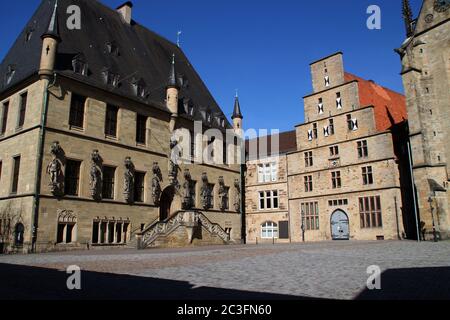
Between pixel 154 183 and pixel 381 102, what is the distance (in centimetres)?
2104

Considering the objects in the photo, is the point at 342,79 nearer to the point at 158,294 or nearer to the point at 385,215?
the point at 385,215

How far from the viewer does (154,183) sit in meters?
25.4

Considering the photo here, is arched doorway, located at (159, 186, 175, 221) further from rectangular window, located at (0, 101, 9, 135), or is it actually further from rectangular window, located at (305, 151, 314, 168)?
rectangular window, located at (305, 151, 314, 168)

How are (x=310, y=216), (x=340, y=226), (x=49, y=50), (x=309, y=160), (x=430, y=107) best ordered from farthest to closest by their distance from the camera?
(x=309, y=160) → (x=310, y=216) → (x=340, y=226) → (x=430, y=107) → (x=49, y=50)

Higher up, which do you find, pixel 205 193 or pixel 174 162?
pixel 174 162

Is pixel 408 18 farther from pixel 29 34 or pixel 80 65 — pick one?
pixel 29 34

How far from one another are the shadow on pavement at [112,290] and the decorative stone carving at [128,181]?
15.4 meters

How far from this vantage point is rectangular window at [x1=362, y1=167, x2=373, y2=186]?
2829 centimetres

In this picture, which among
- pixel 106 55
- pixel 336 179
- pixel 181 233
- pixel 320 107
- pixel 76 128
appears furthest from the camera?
pixel 320 107

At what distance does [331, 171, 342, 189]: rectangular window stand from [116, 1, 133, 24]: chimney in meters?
21.9

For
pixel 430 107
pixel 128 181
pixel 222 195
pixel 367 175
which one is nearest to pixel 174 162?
pixel 128 181

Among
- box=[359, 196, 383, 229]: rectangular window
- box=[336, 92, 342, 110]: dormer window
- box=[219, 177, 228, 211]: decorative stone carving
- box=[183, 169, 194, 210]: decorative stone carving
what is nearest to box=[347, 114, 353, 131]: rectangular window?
box=[336, 92, 342, 110]: dormer window

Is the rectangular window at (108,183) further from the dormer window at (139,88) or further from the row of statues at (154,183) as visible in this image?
the dormer window at (139,88)
